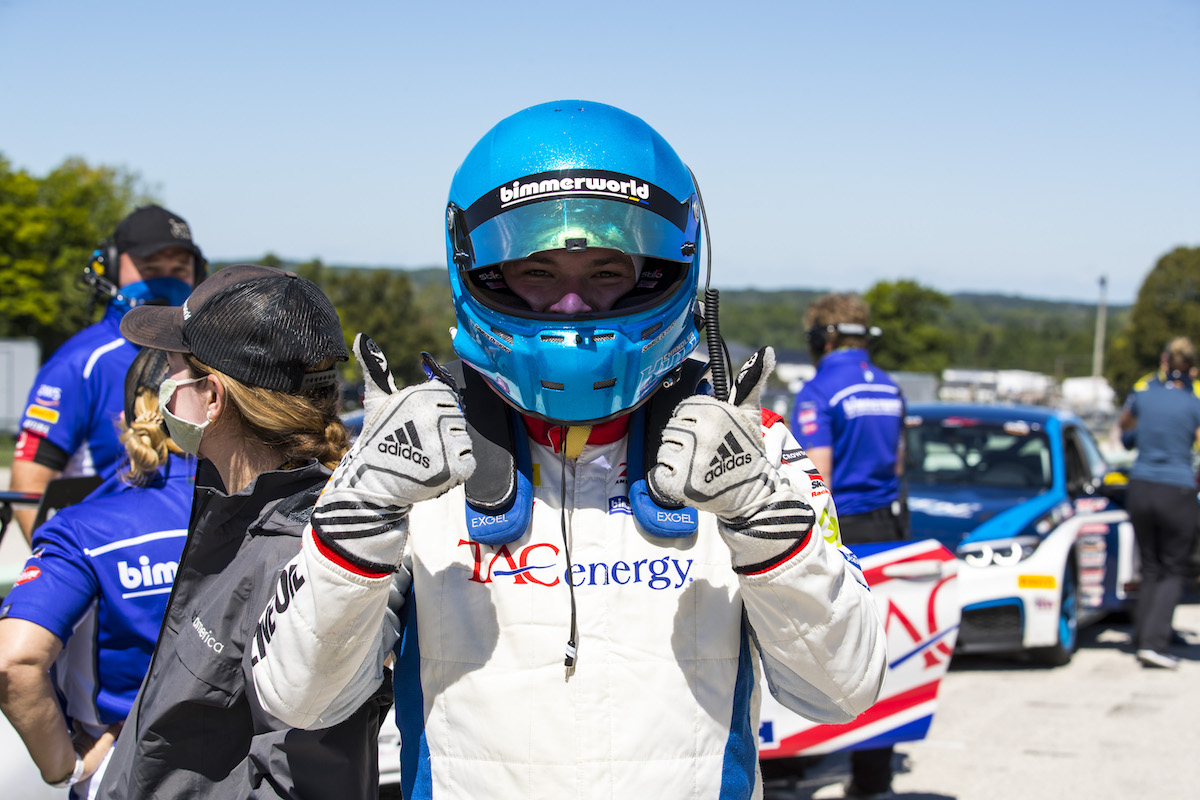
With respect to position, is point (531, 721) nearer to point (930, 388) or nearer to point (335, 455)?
point (335, 455)

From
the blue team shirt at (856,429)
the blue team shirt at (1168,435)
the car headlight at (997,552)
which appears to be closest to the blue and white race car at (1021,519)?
the car headlight at (997,552)

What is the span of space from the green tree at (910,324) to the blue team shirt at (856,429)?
3289 inches

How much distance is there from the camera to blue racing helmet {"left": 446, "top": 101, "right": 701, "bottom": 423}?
1.70 metres

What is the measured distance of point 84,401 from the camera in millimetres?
4344

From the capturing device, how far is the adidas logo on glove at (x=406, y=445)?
59.8 inches

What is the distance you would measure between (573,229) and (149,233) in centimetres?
359

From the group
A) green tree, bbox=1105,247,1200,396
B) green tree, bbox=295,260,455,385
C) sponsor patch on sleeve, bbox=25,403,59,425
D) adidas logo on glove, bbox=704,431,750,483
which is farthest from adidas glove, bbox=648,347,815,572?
green tree, bbox=1105,247,1200,396

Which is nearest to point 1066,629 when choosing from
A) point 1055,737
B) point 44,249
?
point 1055,737

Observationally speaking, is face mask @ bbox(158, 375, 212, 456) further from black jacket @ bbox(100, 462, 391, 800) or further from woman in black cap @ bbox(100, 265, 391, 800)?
black jacket @ bbox(100, 462, 391, 800)

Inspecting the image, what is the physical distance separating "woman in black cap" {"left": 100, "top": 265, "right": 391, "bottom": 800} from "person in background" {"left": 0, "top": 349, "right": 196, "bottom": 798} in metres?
0.26

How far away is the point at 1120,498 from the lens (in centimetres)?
837

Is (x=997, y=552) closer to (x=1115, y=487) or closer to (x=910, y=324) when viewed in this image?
(x=1115, y=487)

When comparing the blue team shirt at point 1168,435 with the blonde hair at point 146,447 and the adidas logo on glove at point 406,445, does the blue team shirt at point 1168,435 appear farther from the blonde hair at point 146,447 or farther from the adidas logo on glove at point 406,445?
the adidas logo on glove at point 406,445

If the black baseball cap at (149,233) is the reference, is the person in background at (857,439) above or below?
below
